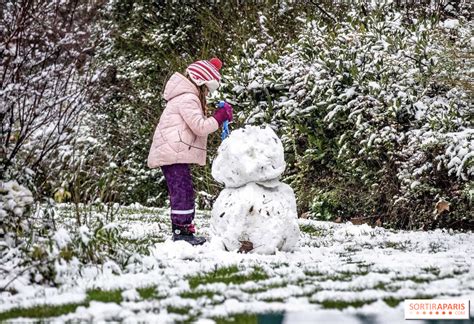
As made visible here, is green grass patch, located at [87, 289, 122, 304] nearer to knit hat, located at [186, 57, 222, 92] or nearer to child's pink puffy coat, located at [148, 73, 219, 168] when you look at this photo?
child's pink puffy coat, located at [148, 73, 219, 168]

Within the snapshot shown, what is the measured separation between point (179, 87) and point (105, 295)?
3.05 meters

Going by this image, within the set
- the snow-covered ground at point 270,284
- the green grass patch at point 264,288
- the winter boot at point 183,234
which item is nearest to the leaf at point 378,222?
the snow-covered ground at point 270,284

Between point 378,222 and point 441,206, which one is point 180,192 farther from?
point 378,222

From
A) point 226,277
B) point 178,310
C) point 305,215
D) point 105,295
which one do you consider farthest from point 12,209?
point 305,215

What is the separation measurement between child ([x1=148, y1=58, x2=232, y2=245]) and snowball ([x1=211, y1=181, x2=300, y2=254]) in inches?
21.1

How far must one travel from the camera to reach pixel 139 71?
16.8m

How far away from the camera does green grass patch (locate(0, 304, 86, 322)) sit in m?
3.94

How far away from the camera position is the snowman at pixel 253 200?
6.27 metres

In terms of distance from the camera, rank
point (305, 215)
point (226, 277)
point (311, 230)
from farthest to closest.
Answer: point (305, 215), point (311, 230), point (226, 277)

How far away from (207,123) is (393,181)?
11.5 feet

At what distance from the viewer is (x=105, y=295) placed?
443cm

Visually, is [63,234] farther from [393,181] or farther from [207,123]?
[393,181]

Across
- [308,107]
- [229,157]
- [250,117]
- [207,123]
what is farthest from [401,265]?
[250,117]

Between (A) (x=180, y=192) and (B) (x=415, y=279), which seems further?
(A) (x=180, y=192)
